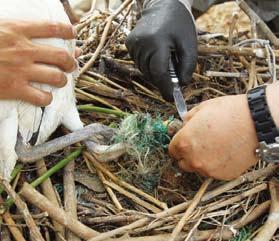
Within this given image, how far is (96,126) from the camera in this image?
1.16m

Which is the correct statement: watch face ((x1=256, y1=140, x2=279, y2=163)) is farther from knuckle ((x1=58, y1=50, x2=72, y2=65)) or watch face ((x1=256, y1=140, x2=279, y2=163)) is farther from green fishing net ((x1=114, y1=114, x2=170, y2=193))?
knuckle ((x1=58, y1=50, x2=72, y2=65))

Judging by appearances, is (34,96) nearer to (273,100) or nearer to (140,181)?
(140,181)

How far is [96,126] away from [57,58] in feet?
0.59

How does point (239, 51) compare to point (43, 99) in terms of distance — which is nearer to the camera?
point (43, 99)

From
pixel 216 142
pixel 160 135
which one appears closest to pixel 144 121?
pixel 160 135

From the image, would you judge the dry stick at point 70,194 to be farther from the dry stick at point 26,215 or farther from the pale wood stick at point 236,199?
the pale wood stick at point 236,199

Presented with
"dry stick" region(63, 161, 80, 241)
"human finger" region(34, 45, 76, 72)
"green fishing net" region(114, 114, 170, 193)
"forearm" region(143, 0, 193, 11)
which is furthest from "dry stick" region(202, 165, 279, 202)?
"forearm" region(143, 0, 193, 11)

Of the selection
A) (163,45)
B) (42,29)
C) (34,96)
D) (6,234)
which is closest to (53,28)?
(42,29)

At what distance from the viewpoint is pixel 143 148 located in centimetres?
111

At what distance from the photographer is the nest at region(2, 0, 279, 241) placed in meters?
1.02

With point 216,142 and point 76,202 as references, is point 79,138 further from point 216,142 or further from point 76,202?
point 216,142

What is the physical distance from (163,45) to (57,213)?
40 centimetres

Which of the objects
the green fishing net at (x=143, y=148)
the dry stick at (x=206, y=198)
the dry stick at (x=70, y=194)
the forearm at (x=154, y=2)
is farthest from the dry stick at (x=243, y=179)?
the forearm at (x=154, y=2)

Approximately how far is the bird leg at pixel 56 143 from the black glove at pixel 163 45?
5.9 inches
